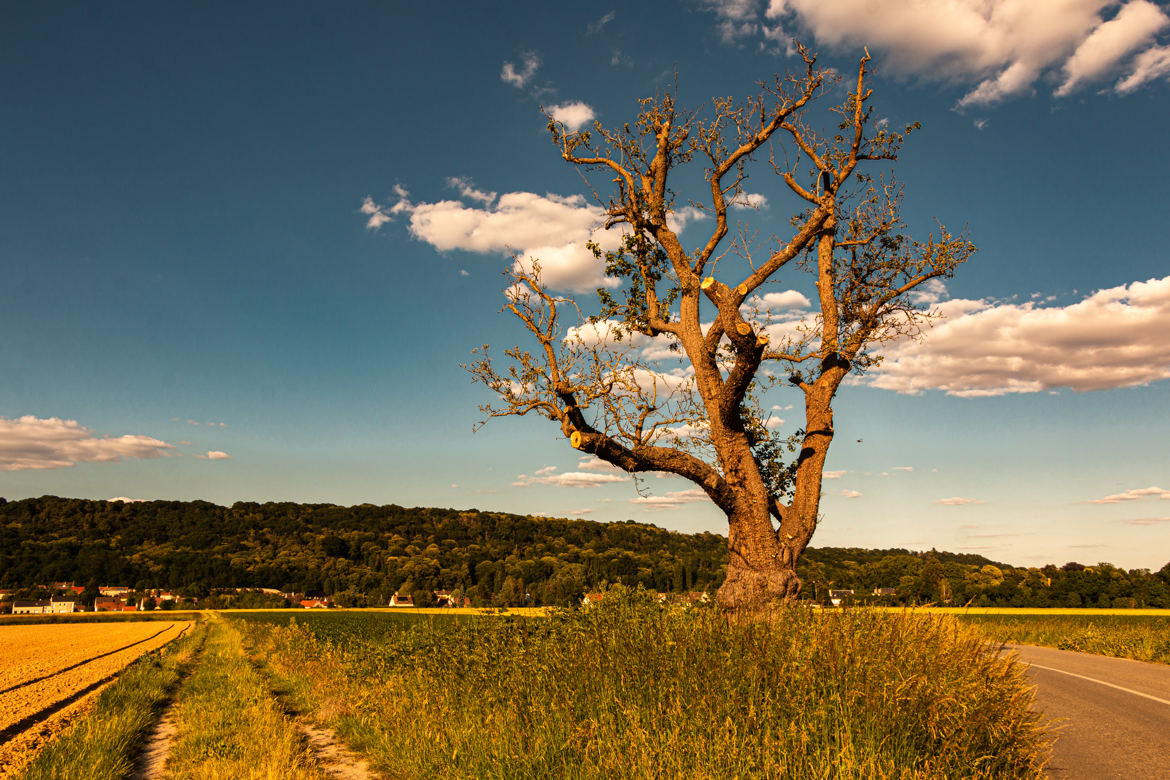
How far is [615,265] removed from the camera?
594 inches

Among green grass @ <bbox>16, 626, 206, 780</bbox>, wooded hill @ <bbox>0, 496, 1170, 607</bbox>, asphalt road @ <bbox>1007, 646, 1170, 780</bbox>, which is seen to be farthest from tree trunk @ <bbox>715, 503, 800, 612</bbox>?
wooded hill @ <bbox>0, 496, 1170, 607</bbox>

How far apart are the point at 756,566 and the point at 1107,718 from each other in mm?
5444

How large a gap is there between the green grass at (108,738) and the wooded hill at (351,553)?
45.6 metres

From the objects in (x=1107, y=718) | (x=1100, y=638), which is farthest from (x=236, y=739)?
(x=1100, y=638)

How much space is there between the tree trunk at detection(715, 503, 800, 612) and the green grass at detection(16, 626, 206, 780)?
30.6ft

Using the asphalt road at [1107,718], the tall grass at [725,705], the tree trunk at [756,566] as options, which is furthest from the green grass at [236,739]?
the asphalt road at [1107,718]

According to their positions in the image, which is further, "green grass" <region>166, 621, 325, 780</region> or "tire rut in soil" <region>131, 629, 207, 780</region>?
"tire rut in soil" <region>131, 629, 207, 780</region>

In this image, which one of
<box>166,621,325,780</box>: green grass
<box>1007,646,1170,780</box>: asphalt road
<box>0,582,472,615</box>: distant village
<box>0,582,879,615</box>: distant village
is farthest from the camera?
<box>0,582,472,615</box>: distant village

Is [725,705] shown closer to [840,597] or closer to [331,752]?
[840,597]

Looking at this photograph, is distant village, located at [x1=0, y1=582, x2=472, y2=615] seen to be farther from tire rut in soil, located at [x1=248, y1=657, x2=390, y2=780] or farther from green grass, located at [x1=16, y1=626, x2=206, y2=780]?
tire rut in soil, located at [x1=248, y1=657, x2=390, y2=780]

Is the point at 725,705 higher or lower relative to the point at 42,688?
higher

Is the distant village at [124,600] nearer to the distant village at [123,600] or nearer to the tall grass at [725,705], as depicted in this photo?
the distant village at [123,600]

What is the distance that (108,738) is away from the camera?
912 cm

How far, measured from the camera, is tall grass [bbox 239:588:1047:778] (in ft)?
16.4
